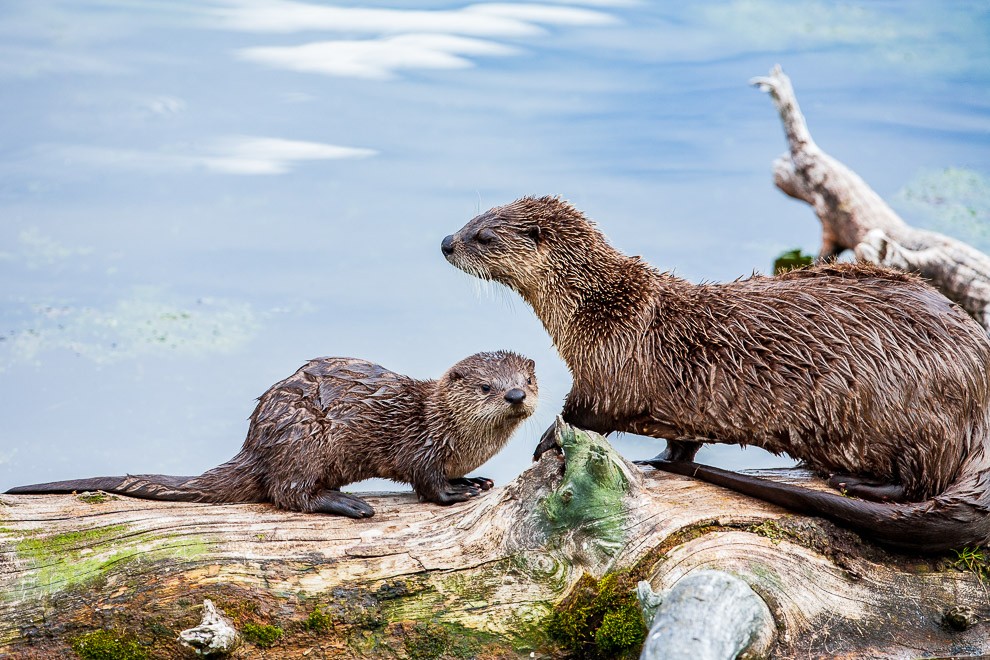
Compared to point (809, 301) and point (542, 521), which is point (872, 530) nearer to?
point (809, 301)

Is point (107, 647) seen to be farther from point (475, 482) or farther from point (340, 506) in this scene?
point (475, 482)

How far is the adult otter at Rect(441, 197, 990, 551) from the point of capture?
3.08 metres

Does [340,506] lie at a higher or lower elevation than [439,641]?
higher

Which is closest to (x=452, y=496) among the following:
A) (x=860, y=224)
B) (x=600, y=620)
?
(x=600, y=620)

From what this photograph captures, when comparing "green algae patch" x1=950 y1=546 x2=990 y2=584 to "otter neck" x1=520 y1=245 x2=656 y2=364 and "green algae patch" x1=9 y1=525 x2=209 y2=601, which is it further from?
"green algae patch" x1=9 y1=525 x2=209 y2=601

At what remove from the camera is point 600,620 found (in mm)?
3096

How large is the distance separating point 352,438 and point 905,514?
1.71m

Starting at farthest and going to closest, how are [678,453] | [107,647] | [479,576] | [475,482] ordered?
[475,482] → [678,453] → [479,576] → [107,647]

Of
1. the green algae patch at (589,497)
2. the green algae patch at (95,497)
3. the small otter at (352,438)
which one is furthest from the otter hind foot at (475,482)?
the green algae patch at (95,497)

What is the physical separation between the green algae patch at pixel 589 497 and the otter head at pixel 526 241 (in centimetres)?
54

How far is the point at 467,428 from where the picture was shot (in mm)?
3451

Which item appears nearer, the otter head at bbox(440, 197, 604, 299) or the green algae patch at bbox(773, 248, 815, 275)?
the otter head at bbox(440, 197, 604, 299)

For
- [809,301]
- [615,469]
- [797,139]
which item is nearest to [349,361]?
[615,469]

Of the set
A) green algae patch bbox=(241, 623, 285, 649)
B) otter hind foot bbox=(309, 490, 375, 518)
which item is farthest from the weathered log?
green algae patch bbox=(241, 623, 285, 649)
